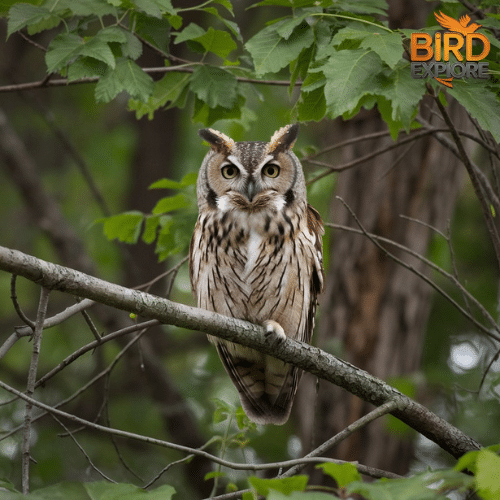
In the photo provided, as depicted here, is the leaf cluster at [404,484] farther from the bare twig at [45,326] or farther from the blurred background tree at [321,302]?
the blurred background tree at [321,302]

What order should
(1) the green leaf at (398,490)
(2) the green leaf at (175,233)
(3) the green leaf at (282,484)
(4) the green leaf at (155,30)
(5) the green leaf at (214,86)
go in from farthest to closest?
1. (2) the green leaf at (175,233)
2. (5) the green leaf at (214,86)
3. (4) the green leaf at (155,30)
4. (3) the green leaf at (282,484)
5. (1) the green leaf at (398,490)

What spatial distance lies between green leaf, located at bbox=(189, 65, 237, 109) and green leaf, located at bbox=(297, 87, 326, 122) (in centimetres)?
36

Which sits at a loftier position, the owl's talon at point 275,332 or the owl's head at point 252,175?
the owl's head at point 252,175

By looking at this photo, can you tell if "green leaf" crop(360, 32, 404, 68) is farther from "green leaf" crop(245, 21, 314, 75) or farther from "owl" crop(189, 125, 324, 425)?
"owl" crop(189, 125, 324, 425)

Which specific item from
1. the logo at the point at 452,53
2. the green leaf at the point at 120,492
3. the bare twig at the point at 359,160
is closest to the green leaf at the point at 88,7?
the logo at the point at 452,53

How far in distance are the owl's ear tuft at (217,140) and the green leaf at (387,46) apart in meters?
1.14

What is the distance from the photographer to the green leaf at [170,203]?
3.56 metres

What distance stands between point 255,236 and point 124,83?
3.17ft

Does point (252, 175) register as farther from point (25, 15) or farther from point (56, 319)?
point (56, 319)

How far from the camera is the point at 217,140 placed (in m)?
3.26

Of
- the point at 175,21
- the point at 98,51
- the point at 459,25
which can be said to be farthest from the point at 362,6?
the point at 98,51

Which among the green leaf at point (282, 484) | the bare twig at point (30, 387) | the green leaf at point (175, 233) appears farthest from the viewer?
the green leaf at point (175, 233)

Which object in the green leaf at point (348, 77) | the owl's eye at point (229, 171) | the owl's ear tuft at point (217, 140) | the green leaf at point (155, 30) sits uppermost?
the green leaf at point (155, 30)

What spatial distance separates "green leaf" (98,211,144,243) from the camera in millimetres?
3498
